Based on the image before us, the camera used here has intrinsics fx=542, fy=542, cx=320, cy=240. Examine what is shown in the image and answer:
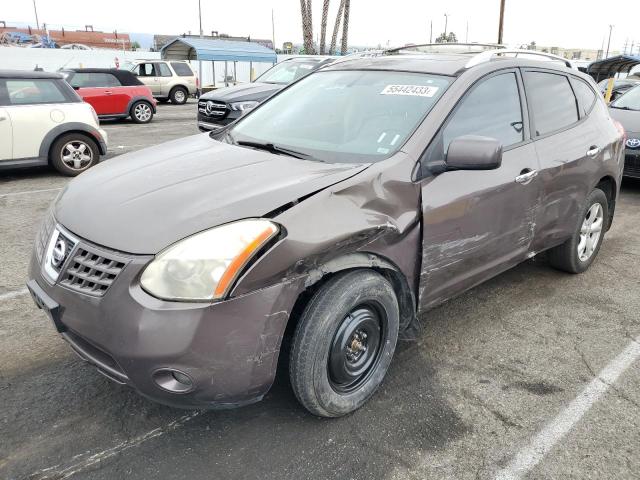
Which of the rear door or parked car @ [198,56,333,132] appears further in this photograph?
parked car @ [198,56,333,132]

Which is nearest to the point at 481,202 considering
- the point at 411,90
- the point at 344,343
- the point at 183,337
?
the point at 411,90

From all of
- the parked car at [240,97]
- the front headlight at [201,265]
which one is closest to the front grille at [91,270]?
the front headlight at [201,265]

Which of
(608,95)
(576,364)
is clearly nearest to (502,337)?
(576,364)

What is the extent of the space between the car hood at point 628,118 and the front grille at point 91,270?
25.4 feet

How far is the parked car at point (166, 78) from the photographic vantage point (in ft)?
70.7

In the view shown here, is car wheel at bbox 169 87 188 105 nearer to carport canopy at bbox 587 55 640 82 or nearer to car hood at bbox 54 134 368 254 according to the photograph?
carport canopy at bbox 587 55 640 82

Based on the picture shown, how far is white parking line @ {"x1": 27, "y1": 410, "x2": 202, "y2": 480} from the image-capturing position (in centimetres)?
230

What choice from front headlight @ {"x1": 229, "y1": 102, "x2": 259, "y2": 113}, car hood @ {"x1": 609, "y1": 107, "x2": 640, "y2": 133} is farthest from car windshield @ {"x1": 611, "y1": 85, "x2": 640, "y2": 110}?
front headlight @ {"x1": 229, "y1": 102, "x2": 259, "y2": 113}

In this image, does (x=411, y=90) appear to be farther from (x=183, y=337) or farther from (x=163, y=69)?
(x=163, y=69)

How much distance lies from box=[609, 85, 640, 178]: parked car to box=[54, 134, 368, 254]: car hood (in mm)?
6360

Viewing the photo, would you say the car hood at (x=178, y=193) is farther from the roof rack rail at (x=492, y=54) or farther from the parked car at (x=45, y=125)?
the parked car at (x=45, y=125)

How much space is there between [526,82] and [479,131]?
0.72m

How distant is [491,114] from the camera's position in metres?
3.30

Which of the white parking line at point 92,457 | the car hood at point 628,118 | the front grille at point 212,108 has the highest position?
the car hood at point 628,118
